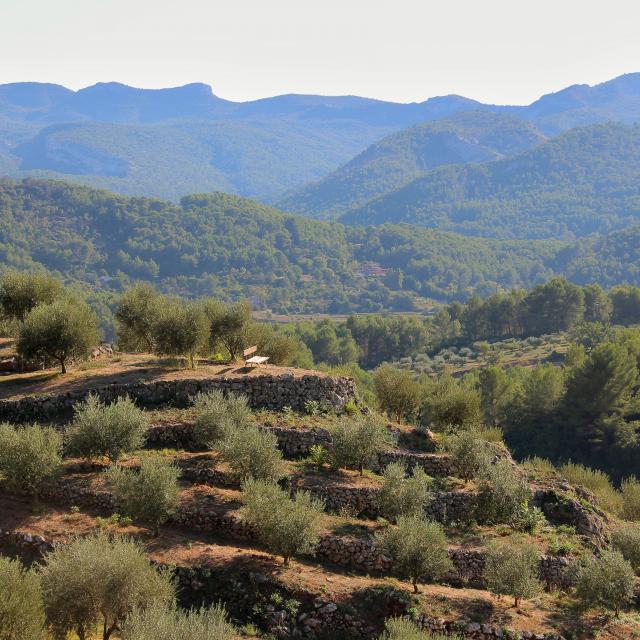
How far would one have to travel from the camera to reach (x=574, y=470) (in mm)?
45500

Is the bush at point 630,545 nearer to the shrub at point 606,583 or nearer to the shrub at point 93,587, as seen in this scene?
the shrub at point 606,583

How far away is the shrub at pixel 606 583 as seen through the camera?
23.4 meters

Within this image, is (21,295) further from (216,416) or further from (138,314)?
(216,416)

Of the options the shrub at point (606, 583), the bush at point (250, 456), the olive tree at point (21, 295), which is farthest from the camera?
the olive tree at point (21, 295)

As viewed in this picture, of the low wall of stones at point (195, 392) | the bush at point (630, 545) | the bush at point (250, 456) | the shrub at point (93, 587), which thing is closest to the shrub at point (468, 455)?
the bush at point (630, 545)

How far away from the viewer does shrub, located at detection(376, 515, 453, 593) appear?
74.1 feet

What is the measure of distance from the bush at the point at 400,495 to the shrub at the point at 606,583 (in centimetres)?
644

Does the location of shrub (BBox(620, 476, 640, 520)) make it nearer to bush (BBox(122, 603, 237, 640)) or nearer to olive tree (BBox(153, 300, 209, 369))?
olive tree (BBox(153, 300, 209, 369))

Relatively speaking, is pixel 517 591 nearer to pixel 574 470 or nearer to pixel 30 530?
pixel 30 530

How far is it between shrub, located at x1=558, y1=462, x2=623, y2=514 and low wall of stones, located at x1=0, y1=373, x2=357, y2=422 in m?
17.1

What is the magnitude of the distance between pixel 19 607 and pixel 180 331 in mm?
21949

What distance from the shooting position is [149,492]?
23188 millimetres

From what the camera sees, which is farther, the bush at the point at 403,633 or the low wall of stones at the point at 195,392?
the low wall of stones at the point at 195,392

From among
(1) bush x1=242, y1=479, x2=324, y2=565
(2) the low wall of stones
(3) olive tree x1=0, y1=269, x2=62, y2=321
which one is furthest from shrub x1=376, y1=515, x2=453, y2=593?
(3) olive tree x1=0, y1=269, x2=62, y2=321
